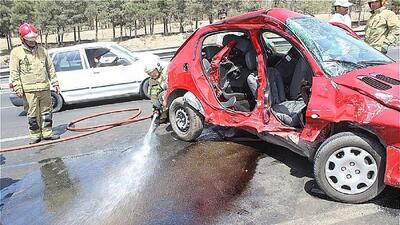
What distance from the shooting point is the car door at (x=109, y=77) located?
9.53 meters

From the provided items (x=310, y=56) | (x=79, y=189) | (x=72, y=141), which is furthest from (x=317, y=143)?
(x=72, y=141)

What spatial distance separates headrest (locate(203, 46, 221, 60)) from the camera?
568 centimetres

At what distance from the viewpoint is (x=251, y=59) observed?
5055mm

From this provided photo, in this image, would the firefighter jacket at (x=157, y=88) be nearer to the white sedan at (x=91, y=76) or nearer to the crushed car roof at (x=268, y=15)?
the crushed car roof at (x=268, y=15)

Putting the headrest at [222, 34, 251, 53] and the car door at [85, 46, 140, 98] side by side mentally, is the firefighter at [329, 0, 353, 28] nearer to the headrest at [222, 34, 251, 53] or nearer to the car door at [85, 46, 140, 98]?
the headrest at [222, 34, 251, 53]

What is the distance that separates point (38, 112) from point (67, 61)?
3.12m

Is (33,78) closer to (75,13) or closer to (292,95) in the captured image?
(292,95)

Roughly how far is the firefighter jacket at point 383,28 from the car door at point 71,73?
627 cm

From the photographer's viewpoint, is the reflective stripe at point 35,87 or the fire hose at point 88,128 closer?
the reflective stripe at point 35,87

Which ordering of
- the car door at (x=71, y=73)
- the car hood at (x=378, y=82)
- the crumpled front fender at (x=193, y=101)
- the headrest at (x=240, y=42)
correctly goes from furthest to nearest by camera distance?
the car door at (x=71, y=73) → the crumpled front fender at (x=193, y=101) → the headrest at (x=240, y=42) → the car hood at (x=378, y=82)

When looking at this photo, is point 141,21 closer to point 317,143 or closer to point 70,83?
point 70,83

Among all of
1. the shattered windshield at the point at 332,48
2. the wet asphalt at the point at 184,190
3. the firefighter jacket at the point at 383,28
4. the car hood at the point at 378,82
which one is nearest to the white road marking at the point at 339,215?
the wet asphalt at the point at 184,190

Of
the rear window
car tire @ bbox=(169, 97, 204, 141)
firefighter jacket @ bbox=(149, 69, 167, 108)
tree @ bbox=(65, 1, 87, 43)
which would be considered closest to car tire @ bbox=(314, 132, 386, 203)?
car tire @ bbox=(169, 97, 204, 141)

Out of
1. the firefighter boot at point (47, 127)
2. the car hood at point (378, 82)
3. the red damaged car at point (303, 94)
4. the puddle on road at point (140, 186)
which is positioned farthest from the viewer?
the firefighter boot at point (47, 127)
